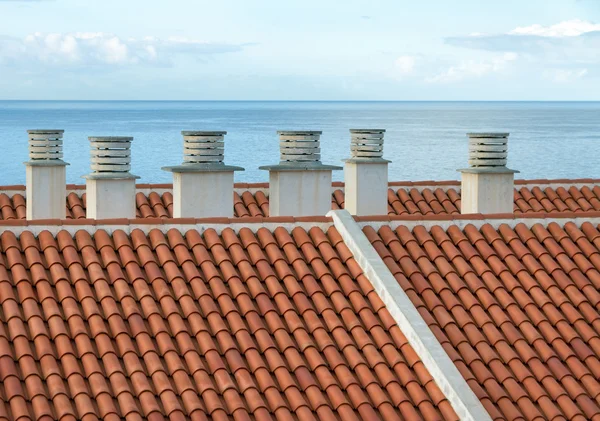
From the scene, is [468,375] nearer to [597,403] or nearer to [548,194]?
[597,403]

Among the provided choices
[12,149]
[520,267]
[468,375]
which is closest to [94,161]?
[520,267]

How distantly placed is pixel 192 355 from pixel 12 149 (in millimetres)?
124230

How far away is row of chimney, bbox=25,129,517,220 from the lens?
19.5 meters

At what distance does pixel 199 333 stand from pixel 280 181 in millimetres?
8572

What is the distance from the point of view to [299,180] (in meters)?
22.1

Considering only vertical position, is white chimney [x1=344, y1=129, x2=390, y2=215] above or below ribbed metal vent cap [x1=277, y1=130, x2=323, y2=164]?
below

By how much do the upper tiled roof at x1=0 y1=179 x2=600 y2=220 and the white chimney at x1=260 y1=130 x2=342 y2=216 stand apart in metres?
2.54

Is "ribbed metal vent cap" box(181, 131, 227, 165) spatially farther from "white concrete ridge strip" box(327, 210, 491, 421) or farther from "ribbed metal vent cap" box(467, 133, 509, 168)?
"ribbed metal vent cap" box(467, 133, 509, 168)

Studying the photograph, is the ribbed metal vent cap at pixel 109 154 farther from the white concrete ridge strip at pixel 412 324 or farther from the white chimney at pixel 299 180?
the white concrete ridge strip at pixel 412 324

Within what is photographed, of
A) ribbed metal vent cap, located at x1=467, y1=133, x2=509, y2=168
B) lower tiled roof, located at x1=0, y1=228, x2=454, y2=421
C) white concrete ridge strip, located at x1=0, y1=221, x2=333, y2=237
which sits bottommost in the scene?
lower tiled roof, located at x1=0, y1=228, x2=454, y2=421

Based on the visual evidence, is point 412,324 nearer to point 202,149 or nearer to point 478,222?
point 478,222

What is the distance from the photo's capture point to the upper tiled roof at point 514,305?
44.8 ft

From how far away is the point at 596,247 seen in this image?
16.9 metres

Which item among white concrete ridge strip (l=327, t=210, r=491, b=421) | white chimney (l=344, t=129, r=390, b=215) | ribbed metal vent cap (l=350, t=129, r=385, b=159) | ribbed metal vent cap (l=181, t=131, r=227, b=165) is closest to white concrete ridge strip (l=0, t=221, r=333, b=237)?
white concrete ridge strip (l=327, t=210, r=491, b=421)
